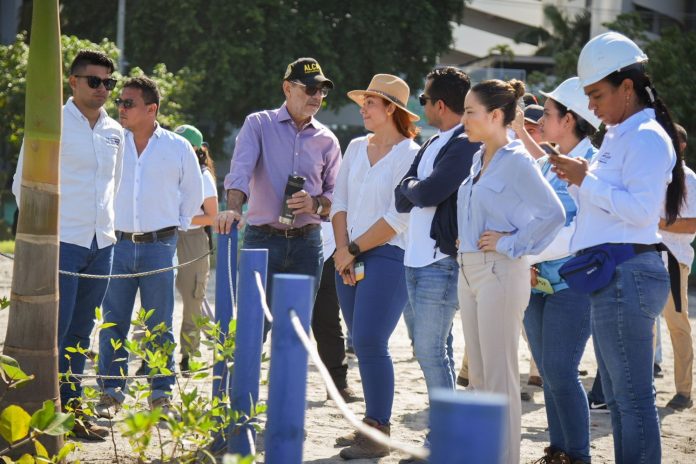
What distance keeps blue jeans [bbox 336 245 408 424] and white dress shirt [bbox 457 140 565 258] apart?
1054mm

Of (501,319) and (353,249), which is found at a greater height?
(353,249)

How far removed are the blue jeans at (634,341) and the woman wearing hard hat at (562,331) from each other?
A: 0.89 m

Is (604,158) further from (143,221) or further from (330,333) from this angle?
Answer: (330,333)

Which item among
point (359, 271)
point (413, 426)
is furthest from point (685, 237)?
point (359, 271)

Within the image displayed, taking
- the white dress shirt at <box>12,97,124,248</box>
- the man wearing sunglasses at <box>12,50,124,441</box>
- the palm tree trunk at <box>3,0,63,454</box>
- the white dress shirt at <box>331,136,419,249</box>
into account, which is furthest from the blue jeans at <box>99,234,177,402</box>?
the palm tree trunk at <box>3,0,63,454</box>

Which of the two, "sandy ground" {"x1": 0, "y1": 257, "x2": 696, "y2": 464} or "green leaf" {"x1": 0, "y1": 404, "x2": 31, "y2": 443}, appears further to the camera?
"sandy ground" {"x1": 0, "y1": 257, "x2": 696, "y2": 464}

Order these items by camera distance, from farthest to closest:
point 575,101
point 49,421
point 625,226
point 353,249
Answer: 1. point 353,249
2. point 575,101
3. point 625,226
4. point 49,421

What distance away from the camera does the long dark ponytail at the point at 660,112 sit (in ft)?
14.8

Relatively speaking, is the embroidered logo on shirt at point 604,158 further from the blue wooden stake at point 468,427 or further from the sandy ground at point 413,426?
the blue wooden stake at point 468,427

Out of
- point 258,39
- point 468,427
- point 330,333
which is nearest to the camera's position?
point 468,427

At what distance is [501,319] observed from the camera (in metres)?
4.86

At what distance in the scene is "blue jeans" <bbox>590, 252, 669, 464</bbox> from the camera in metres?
4.38

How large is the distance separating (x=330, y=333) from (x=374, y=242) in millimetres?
1985

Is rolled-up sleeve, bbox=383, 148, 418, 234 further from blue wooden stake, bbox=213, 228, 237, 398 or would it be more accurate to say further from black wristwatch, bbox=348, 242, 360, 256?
blue wooden stake, bbox=213, 228, 237, 398
